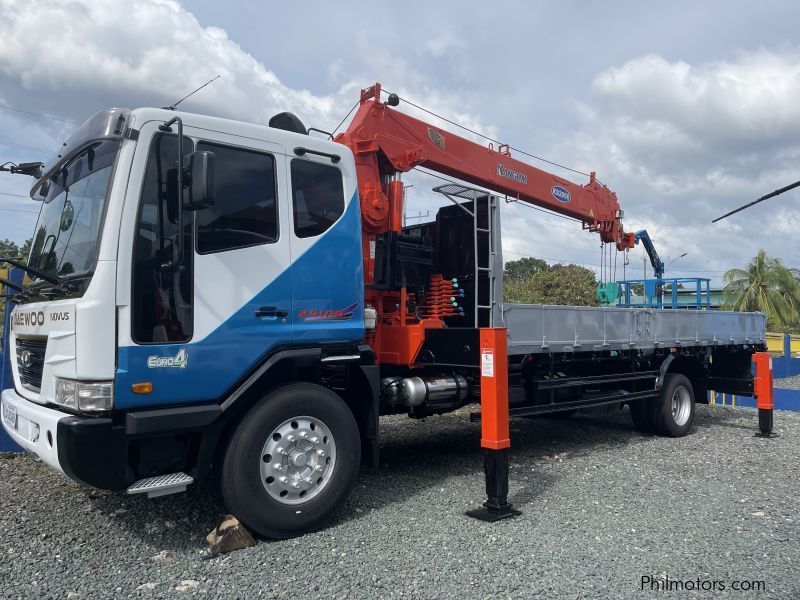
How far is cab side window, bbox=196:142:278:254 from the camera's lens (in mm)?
4477

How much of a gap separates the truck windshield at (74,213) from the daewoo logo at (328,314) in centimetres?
153

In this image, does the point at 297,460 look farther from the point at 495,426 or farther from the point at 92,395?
the point at 495,426

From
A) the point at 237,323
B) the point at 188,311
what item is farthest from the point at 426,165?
the point at 188,311

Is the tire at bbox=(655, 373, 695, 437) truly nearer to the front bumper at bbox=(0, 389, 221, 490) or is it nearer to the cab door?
the cab door

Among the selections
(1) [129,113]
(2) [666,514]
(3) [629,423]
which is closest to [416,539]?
(2) [666,514]

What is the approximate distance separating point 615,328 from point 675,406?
2.42m

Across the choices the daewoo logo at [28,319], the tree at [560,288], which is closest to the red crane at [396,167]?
the daewoo logo at [28,319]

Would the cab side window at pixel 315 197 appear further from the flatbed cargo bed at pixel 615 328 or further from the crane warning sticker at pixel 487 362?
the flatbed cargo bed at pixel 615 328

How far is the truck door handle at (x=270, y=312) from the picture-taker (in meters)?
4.65

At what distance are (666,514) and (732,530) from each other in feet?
1.67

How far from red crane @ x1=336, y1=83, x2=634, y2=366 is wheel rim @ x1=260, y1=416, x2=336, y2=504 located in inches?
67.1

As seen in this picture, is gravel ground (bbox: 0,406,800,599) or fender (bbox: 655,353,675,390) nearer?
gravel ground (bbox: 0,406,800,599)

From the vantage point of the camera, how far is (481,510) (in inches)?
206

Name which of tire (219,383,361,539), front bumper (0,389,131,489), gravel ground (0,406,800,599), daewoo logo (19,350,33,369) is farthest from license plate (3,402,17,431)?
tire (219,383,361,539)
